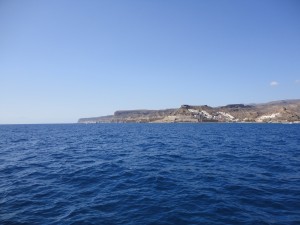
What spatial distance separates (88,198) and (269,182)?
39.9ft

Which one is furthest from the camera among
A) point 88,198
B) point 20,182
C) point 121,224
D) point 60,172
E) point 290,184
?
point 60,172

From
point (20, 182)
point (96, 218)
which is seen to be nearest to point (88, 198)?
point (96, 218)

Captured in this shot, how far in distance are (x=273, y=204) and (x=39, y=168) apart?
19.1 metres

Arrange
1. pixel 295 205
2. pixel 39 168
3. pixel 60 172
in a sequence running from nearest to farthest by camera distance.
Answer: pixel 295 205 → pixel 60 172 → pixel 39 168

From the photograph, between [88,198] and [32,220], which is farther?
[88,198]

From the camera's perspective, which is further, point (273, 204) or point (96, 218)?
point (273, 204)

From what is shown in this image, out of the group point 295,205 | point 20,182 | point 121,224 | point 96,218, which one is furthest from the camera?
point 20,182

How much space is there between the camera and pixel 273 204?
12.3 m

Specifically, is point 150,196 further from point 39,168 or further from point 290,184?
point 39,168

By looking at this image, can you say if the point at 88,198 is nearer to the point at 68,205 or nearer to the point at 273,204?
the point at 68,205

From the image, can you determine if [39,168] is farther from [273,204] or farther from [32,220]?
[273,204]

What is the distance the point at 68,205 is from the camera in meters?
12.4

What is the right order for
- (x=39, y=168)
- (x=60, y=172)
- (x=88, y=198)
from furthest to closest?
(x=39, y=168)
(x=60, y=172)
(x=88, y=198)

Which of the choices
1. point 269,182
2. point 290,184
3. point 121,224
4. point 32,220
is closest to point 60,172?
point 32,220
